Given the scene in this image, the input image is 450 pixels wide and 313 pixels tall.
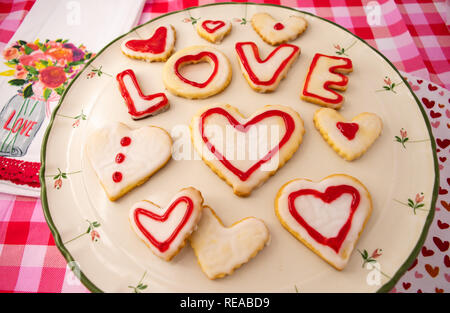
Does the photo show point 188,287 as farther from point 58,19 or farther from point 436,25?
point 436,25

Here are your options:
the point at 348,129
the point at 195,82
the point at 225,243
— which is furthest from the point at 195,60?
the point at 225,243

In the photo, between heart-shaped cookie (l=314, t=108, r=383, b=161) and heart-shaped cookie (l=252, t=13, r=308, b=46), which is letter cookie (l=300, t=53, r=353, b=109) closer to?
heart-shaped cookie (l=314, t=108, r=383, b=161)

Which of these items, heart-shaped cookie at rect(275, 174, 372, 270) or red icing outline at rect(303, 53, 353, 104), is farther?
red icing outline at rect(303, 53, 353, 104)

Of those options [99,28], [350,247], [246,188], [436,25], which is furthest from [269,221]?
[436,25]

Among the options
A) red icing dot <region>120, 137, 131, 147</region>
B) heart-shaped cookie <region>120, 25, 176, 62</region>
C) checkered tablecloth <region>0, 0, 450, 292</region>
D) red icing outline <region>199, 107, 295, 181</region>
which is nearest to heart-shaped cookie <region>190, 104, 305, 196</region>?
red icing outline <region>199, 107, 295, 181</region>

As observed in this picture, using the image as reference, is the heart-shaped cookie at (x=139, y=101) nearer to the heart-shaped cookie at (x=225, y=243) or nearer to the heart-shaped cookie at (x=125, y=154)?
the heart-shaped cookie at (x=125, y=154)

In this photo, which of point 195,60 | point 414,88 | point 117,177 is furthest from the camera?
point 414,88

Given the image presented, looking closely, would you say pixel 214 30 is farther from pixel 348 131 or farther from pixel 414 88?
pixel 414 88
